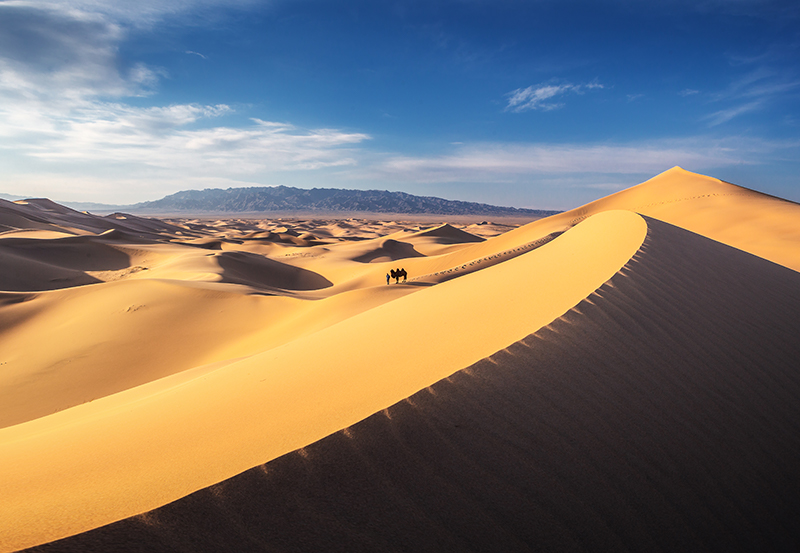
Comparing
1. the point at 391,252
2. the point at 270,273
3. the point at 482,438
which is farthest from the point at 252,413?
the point at 391,252

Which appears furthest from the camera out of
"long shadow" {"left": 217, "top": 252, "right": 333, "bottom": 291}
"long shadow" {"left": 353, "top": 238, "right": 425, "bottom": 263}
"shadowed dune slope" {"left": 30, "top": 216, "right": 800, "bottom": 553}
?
"long shadow" {"left": 353, "top": 238, "right": 425, "bottom": 263}

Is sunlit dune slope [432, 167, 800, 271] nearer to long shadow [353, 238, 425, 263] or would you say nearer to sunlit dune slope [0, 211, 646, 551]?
long shadow [353, 238, 425, 263]

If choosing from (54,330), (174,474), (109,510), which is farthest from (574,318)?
(54,330)

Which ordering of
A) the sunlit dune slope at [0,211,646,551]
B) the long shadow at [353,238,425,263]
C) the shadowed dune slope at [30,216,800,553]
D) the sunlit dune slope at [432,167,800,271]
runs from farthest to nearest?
1. the long shadow at [353,238,425,263]
2. the sunlit dune slope at [432,167,800,271]
3. the sunlit dune slope at [0,211,646,551]
4. the shadowed dune slope at [30,216,800,553]

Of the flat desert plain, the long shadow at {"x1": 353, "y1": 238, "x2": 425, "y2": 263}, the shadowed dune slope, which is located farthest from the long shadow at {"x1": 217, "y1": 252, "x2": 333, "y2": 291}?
the shadowed dune slope

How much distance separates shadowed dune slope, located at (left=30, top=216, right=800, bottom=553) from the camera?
4.98ft

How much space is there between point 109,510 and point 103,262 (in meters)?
21.4

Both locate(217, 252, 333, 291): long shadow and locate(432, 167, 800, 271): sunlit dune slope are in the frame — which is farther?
locate(217, 252, 333, 291): long shadow

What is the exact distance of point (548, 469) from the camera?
189 centimetres

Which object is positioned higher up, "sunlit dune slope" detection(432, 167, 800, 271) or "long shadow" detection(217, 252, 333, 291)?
"sunlit dune slope" detection(432, 167, 800, 271)

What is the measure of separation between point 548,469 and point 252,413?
62.9 inches

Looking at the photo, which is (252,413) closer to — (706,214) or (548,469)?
(548,469)

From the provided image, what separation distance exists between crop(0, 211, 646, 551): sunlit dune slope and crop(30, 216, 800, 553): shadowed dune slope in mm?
144

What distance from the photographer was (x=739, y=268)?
6.19 meters
